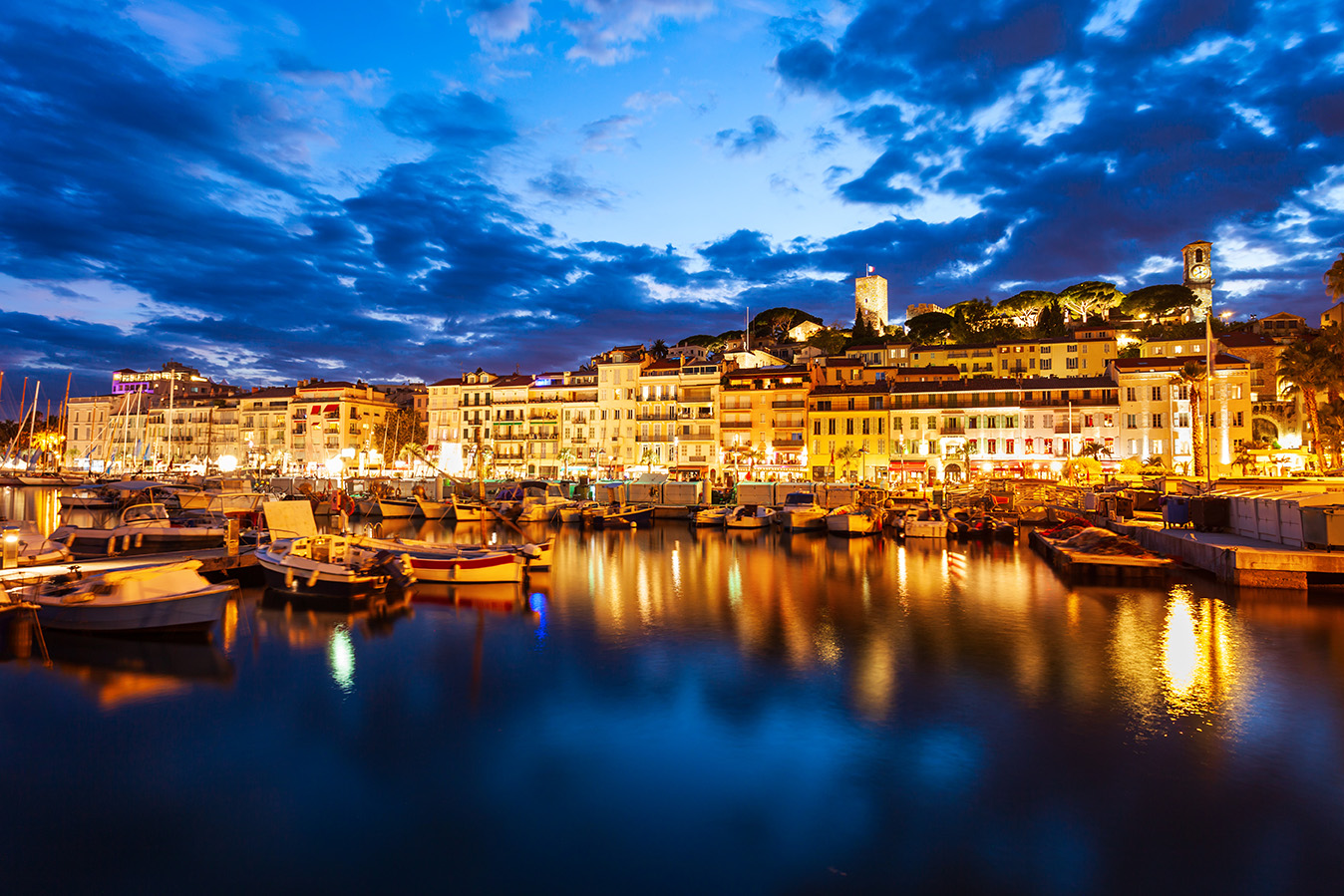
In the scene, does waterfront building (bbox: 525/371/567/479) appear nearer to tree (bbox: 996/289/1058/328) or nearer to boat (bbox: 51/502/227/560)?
boat (bbox: 51/502/227/560)

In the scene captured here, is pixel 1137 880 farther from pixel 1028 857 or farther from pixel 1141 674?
pixel 1141 674

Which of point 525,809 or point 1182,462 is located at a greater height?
point 1182,462

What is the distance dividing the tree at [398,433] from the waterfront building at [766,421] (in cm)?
4578

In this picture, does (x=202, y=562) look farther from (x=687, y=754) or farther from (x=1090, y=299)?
(x=1090, y=299)

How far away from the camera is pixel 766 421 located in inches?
3135

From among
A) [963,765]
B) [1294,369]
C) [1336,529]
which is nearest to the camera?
[963,765]

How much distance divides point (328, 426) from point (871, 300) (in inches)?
3495

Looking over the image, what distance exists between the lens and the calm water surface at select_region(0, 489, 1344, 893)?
9.21 metres

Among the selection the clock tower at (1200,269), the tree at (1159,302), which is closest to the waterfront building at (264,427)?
the tree at (1159,302)

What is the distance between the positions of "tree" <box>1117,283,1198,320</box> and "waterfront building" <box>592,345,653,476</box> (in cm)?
7266

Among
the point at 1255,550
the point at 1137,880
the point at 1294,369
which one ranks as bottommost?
the point at 1137,880

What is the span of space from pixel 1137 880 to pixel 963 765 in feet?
10.7

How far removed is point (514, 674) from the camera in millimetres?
17125

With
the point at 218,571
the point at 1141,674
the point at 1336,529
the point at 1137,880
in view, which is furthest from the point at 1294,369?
the point at 218,571
